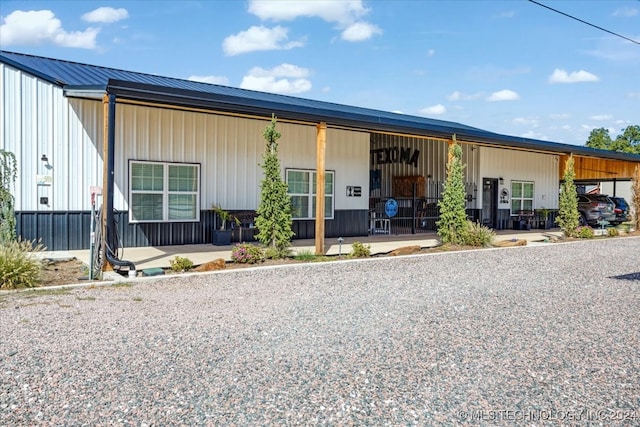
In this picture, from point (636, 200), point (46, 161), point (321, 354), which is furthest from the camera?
point (636, 200)

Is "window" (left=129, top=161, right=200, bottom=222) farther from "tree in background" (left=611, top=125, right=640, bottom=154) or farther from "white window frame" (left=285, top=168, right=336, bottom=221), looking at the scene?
"tree in background" (left=611, top=125, right=640, bottom=154)

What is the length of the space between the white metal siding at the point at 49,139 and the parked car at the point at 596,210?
18993 mm

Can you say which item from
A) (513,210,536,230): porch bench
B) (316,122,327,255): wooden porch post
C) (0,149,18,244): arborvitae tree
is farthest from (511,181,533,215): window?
(0,149,18,244): arborvitae tree

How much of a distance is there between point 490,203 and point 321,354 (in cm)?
1651

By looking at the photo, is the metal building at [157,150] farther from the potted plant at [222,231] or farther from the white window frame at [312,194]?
the potted plant at [222,231]

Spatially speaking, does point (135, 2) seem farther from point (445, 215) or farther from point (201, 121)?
point (445, 215)

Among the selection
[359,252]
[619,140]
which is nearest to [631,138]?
[619,140]

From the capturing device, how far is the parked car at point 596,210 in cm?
2106

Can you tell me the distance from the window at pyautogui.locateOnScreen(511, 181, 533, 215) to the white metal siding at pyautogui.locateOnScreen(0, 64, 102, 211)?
15.3m

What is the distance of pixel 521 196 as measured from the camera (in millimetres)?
20219

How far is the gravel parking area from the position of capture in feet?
10.4

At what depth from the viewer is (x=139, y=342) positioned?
4.50 metres

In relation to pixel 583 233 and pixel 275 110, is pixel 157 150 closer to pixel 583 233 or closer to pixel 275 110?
pixel 275 110

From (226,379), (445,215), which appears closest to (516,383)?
(226,379)
